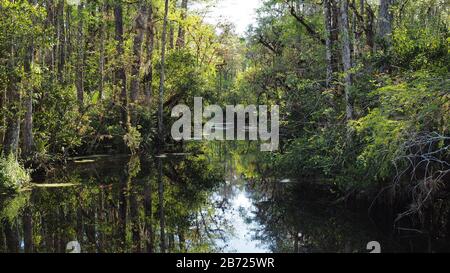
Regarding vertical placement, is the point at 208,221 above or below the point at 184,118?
below

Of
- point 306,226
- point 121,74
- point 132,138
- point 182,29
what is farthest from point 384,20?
point 182,29

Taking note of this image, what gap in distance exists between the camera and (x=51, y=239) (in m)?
8.48

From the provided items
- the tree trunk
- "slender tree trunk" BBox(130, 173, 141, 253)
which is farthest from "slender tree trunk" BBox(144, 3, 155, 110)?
"slender tree trunk" BBox(130, 173, 141, 253)

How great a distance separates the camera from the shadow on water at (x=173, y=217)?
8406mm

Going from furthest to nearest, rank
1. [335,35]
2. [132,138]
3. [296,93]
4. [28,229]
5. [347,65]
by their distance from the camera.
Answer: [132,138], [335,35], [296,93], [347,65], [28,229]

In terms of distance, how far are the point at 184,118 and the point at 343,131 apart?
13576mm

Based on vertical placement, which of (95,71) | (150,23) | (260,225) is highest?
(150,23)

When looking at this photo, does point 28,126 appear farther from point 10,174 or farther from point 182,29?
point 182,29

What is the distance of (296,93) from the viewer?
12.9 m

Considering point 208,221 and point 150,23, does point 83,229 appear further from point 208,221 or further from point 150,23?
point 150,23

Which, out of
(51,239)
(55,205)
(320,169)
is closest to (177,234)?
(51,239)

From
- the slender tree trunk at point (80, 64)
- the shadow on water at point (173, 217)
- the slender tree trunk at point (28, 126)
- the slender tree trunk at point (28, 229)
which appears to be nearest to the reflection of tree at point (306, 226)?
the shadow on water at point (173, 217)

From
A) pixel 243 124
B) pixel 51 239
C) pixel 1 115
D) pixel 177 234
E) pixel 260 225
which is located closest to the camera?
pixel 51 239

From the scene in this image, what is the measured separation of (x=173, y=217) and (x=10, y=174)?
175 inches
